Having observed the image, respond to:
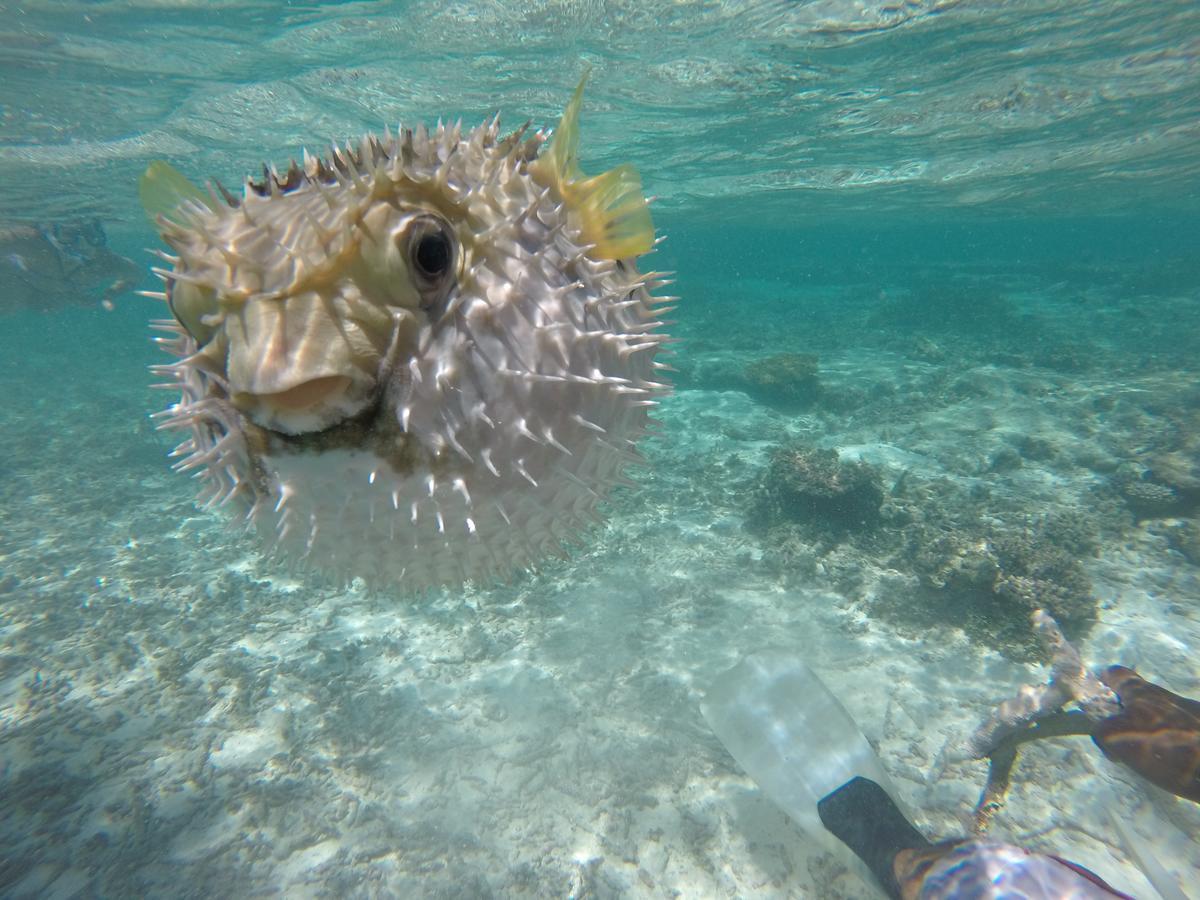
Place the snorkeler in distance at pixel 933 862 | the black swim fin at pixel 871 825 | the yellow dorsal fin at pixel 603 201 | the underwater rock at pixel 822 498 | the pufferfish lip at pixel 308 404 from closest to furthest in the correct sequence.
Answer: the pufferfish lip at pixel 308 404
the yellow dorsal fin at pixel 603 201
the snorkeler in distance at pixel 933 862
the black swim fin at pixel 871 825
the underwater rock at pixel 822 498

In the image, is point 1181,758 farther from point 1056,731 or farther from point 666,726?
point 666,726

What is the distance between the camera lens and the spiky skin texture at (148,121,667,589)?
111 centimetres

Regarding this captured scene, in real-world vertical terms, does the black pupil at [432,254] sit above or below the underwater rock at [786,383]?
above

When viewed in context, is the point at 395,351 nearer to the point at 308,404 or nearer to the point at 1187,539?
the point at 308,404

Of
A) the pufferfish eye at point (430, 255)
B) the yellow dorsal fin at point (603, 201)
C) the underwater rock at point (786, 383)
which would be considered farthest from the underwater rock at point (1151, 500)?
the pufferfish eye at point (430, 255)

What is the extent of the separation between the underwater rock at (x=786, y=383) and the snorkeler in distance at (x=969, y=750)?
1032cm

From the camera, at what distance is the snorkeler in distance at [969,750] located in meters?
3.38

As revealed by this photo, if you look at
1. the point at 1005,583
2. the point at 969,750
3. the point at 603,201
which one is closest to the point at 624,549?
the point at 969,750

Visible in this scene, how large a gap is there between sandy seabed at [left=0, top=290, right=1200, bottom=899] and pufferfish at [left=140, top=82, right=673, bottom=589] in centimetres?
139

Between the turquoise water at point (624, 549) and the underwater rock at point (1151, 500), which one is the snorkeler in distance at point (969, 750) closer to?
the turquoise water at point (624, 549)

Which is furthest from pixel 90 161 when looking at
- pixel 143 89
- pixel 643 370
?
pixel 643 370

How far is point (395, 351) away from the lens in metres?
1.14

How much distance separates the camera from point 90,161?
19219 mm

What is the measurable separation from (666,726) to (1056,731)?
326cm
